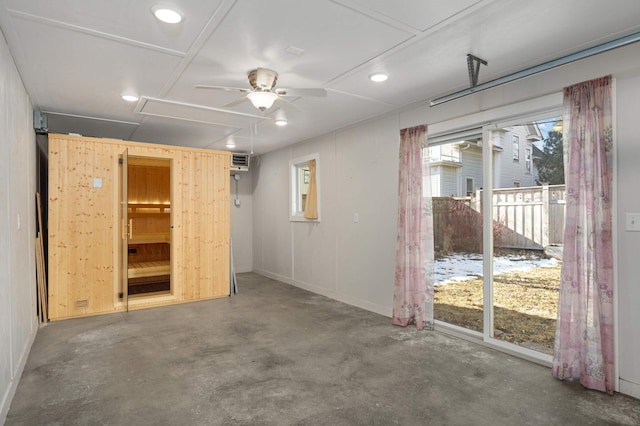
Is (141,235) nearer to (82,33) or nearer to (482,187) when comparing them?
(82,33)

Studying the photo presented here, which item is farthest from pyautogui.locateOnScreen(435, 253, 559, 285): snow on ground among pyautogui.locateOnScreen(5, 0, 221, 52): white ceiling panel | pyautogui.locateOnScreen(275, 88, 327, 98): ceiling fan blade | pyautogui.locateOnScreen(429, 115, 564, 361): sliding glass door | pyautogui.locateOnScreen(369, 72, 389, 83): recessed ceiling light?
pyautogui.locateOnScreen(5, 0, 221, 52): white ceiling panel

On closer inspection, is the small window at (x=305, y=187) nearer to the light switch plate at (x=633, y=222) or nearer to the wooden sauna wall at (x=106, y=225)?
the wooden sauna wall at (x=106, y=225)

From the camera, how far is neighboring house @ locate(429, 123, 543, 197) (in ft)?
11.0

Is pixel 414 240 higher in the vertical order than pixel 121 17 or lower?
lower

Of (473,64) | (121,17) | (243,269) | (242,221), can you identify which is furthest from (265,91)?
(243,269)

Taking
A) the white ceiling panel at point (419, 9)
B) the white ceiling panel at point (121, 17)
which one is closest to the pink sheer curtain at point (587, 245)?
the white ceiling panel at point (419, 9)

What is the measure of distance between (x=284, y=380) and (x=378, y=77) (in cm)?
274

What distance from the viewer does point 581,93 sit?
108 inches

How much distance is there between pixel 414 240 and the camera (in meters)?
4.02

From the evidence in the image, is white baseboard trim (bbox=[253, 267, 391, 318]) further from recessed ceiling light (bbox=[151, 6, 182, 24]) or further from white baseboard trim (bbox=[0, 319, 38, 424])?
recessed ceiling light (bbox=[151, 6, 182, 24])

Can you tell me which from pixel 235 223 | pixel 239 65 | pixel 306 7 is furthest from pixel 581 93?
pixel 235 223

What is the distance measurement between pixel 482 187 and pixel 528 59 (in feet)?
3.96

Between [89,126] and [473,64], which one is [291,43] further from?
[89,126]

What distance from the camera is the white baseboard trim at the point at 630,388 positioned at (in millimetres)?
2527
